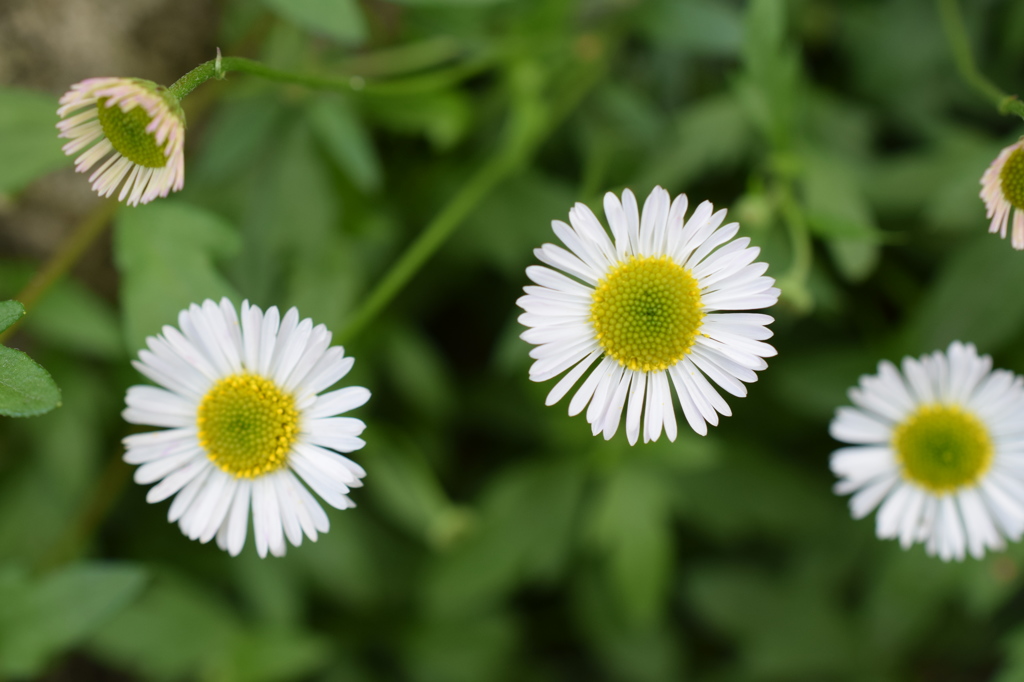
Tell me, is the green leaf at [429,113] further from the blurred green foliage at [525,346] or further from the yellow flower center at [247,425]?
the yellow flower center at [247,425]

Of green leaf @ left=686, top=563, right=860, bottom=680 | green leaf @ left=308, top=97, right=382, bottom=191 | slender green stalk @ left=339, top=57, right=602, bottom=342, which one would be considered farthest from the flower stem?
green leaf @ left=686, top=563, right=860, bottom=680

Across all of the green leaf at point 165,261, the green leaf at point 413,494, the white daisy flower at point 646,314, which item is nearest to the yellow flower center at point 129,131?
the green leaf at point 165,261

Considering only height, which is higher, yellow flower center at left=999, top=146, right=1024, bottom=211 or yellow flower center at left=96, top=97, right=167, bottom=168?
yellow flower center at left=999, top=146, right=1024, bottom=211

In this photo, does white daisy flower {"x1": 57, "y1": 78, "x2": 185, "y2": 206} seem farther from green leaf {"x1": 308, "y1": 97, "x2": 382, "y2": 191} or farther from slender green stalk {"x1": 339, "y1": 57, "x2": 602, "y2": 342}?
green leaf {"x1": 308, "y1": 97, "x2": 382, "y2": 191}

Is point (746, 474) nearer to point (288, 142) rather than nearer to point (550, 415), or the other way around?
point (550, 415)

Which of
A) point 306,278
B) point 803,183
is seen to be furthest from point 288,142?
point 803,183

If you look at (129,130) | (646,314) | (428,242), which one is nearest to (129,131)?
(129,130)
